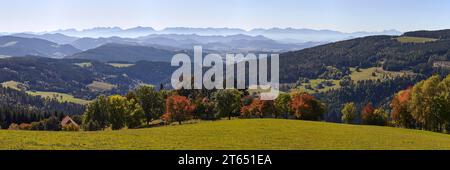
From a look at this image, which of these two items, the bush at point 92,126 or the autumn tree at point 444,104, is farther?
the bush at point 92,126

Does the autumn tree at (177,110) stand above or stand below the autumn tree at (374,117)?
above

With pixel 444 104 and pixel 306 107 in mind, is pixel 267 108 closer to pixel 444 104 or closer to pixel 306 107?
pixel 306 107

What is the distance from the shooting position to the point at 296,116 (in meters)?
109

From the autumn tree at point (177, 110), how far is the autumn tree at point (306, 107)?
26.0 meters

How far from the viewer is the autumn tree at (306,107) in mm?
107062

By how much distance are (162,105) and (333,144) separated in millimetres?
72704

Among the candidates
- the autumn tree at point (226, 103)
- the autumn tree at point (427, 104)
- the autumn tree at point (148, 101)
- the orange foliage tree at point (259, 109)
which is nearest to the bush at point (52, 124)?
the autumn tree at point (148, 101)

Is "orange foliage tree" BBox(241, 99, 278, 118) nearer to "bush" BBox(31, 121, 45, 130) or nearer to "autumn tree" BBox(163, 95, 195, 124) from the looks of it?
"autumn tree" BBox(163, 95, 195, 124)

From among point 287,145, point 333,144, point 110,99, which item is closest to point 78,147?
point 287,145

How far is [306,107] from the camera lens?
106750mm

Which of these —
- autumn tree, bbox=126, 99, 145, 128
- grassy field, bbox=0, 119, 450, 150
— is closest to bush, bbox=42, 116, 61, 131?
autumn tree, bbox=126, 99, 145, 128

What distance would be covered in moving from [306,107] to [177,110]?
31339 mm

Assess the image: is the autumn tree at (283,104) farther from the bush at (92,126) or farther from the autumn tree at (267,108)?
the bush at (92,126)
